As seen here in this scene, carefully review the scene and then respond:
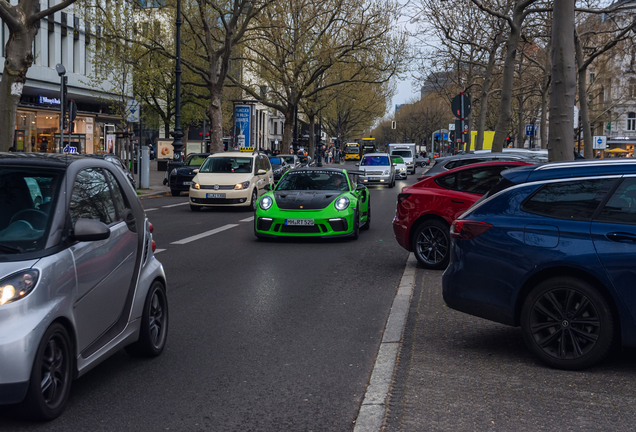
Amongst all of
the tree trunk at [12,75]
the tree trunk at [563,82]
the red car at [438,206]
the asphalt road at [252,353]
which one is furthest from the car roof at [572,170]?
the tree trunk at [12,75]

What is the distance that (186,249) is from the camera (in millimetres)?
12797

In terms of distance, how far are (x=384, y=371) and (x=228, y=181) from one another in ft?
52.8

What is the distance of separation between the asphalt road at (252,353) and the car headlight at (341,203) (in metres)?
1.83

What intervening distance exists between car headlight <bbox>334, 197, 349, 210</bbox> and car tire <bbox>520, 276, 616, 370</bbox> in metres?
8.36

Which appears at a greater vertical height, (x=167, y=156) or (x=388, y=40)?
(x=388, y=40)

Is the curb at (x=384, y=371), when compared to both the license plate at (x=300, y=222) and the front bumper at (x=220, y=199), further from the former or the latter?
the front bumper at (x=220, y=199)

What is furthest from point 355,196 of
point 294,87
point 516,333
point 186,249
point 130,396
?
point 294,87

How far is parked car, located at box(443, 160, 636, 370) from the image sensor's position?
5.32 metres

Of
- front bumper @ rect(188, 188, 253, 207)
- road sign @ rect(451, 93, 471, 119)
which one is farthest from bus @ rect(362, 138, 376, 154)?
front bumper @ rect(188, 188, 253, 207)

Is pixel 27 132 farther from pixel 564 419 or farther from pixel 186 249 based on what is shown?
pixel 564 419

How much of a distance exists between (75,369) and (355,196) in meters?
10.4

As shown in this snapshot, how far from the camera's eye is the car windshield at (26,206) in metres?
4.32

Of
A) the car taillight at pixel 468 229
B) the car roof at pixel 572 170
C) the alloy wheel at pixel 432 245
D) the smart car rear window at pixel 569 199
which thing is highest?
the car roof at pixel 572 170

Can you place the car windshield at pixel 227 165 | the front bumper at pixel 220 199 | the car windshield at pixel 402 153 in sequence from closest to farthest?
1. the front bumper at pixel 220 199
2. the car windshield at pixel 227 165
3. the car windshield at pixel 402 153
